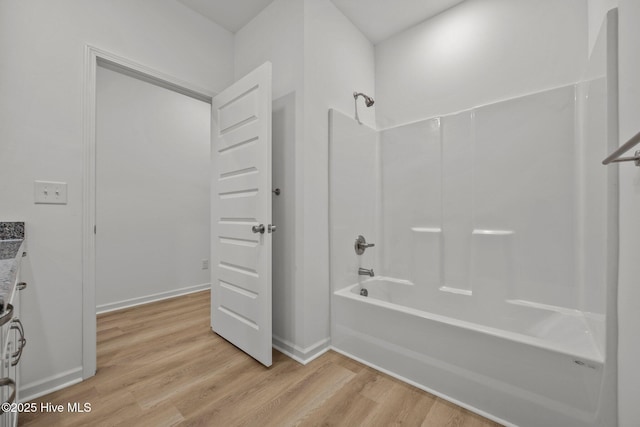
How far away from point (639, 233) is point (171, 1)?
116 inches

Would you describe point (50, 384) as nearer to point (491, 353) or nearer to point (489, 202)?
point (491, 353)

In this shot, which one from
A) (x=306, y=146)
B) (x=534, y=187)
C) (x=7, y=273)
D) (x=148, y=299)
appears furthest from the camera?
(x=148, y=299)

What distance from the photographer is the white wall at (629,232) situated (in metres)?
0.89

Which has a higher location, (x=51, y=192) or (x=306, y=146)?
(x=306, y=146)

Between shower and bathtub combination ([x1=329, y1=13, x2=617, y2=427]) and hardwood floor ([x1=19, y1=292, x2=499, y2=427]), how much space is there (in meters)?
0.16

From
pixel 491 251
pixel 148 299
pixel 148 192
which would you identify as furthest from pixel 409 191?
pixel 148 299

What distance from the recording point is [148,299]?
3.02m

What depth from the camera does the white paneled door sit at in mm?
1744

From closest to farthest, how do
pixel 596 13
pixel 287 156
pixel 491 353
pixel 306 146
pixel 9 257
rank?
pixel 9 257 < pixel 491 353 < pixel 596 13 < pixel 306 146 < pixel 287 156

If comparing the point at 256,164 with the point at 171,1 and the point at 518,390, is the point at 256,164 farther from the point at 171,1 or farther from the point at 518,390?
the point at 518,390

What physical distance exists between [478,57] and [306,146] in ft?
4.88

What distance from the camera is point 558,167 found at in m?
1.70

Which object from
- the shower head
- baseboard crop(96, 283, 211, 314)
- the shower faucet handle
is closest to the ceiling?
the shower head

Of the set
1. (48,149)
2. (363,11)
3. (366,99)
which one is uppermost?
(363,11)
